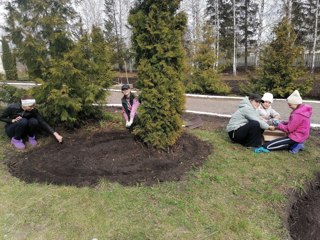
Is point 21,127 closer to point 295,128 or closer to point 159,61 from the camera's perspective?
point 159,61

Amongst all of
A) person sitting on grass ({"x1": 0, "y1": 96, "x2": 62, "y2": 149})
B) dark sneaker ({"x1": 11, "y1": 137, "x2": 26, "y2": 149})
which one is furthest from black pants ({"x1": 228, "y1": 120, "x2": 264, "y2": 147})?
dark sneaker ({"x1": 11, "y1": 137, "x2": 26, "y2": 149})

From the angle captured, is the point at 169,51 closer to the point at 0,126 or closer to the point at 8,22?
the point at 8,22

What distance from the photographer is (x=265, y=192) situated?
346 cm

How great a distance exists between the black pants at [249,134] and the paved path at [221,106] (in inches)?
101

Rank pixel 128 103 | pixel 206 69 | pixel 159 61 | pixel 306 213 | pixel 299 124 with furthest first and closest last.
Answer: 1. pixel 206 69
2. pixel 128 103
3. pixel 299 124
4. pixel 159 61
5. pixel 306 213

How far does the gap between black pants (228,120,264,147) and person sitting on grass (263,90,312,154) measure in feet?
0.64

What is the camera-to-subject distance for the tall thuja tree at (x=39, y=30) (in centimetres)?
505

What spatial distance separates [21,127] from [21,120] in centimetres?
13

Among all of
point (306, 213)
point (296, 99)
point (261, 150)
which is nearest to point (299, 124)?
point (296, 99)

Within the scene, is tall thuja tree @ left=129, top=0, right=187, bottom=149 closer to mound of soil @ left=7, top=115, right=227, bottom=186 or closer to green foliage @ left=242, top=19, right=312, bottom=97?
mound of soil @ left=7, top=115, right=227, bottom=186

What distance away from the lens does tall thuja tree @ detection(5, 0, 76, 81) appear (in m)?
5.05

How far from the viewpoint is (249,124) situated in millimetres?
4809

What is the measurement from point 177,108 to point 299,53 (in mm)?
7796

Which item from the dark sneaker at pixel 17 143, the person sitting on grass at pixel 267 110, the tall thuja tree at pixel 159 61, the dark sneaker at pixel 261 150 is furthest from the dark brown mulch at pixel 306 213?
the dark sneaker at pixel 17 143
